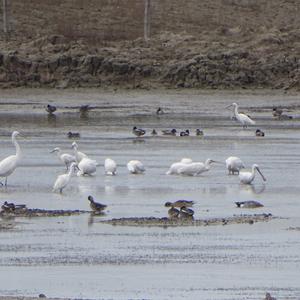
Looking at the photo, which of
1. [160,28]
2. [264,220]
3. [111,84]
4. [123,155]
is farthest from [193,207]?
[160,28]

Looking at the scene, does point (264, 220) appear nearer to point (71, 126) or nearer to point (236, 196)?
point (236, 196)

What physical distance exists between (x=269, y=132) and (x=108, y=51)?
52.3ft

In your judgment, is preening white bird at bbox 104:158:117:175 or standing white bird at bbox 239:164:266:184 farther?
preening white bird at bbox 104:158:117:175

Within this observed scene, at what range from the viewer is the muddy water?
1354cm

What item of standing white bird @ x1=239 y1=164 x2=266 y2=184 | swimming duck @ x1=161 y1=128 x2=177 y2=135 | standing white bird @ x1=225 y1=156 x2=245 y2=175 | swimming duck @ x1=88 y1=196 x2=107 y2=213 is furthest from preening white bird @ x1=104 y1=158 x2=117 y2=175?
swimming duck @ x1=161 y1=128 x2=177 y2=135

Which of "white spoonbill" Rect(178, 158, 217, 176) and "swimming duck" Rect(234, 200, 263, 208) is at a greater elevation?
"white spoonbill" Rect(178, 158, 217, 176)

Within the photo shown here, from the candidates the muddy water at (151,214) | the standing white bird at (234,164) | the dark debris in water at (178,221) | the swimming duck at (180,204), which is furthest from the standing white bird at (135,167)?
the dark debris in water at (178,221)

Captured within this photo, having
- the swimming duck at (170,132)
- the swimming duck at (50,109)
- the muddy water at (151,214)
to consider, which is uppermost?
the swimming duck at (50,109)

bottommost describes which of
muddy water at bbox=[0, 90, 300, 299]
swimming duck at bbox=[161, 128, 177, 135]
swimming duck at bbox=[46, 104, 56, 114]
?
muddy water at bbox=[0, 90, 300, 299]

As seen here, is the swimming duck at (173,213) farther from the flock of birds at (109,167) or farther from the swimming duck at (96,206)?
the flock of birds at (109,167)

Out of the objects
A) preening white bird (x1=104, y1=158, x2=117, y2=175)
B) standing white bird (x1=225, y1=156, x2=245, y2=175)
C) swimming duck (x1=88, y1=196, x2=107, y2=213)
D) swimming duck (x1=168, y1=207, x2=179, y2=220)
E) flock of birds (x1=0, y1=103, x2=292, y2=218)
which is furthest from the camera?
standing white bird (x1=225, y1=156, x2=245, y2=175)

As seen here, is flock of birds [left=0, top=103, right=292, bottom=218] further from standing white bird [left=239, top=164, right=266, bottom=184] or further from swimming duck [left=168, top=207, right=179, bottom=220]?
swimming duck [left=168, top=207, right=179, bottom=220]

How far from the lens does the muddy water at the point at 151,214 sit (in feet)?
44.4

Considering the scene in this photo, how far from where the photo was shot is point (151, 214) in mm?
18125
